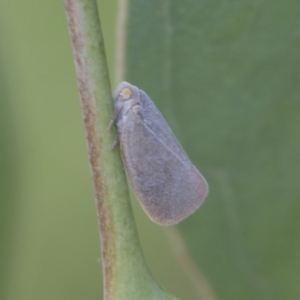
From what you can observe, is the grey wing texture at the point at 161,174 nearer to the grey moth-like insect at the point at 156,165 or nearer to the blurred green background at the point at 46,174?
the grey moth-like insect at the point at 156,165

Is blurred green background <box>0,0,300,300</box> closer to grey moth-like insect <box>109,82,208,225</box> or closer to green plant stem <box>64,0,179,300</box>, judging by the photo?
grey moth-like insect <box>109,82,208,225</box>

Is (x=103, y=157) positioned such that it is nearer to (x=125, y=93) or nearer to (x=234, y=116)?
(x=125, y=93)

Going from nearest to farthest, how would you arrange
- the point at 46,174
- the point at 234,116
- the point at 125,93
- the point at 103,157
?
1. the point at 103,157
2. the point at 125,93
3. the point at 234,116
4. the point at 46,174

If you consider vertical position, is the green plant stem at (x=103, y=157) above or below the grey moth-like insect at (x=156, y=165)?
above

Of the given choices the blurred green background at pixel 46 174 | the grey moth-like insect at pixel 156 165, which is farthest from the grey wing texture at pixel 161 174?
the blurred green background at pixel 46 174

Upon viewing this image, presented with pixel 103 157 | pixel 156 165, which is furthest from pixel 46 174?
pixel 103 157

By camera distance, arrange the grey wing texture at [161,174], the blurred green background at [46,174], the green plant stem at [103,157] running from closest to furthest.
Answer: the green plant stem at [103,157] < the grey wing texture at [161,174] < the blurred green background at [46,174]

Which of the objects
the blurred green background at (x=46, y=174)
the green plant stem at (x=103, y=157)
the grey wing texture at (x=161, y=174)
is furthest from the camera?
the blurred green background at (x=46, y=174)

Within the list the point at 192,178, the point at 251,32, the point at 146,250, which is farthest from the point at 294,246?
the point at 146,250
